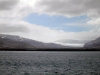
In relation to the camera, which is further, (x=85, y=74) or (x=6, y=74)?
(x=85, y=74)

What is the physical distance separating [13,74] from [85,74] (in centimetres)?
1577

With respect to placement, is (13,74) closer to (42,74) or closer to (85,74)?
(42,74)

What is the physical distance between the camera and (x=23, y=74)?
44750mm

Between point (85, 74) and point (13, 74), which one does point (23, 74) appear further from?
point (85, 74)

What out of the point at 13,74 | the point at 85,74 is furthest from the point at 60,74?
the point at 13,74

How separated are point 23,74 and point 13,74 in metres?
2.18

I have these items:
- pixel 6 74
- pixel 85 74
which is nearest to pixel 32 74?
pixel 6 74

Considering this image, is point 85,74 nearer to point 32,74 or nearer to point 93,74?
point 93,74

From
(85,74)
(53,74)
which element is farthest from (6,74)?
(85,74)

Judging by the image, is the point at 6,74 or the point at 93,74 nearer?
the point at 6,74

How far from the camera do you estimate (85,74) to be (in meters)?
46.7

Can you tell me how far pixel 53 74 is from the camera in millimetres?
45188

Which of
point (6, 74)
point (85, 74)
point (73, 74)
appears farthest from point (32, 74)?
point (85, 74)

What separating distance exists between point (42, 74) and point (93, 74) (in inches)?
445
